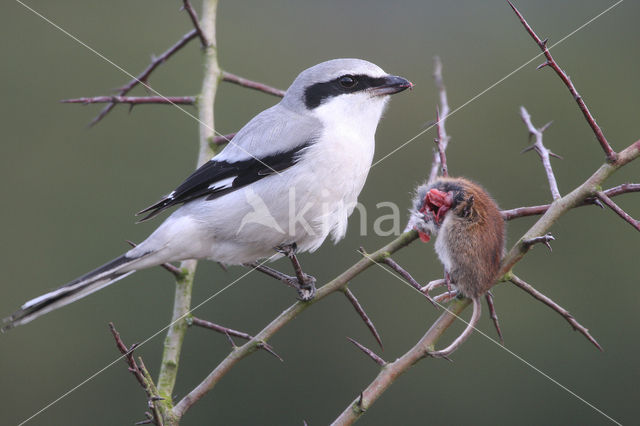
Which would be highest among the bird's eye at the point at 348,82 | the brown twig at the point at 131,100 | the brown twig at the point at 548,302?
the brown twig at the point at 131,100

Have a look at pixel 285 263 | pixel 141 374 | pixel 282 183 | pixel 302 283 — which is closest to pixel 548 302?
pixel 302 283

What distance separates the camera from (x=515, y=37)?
9.49m

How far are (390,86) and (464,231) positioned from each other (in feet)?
2.80

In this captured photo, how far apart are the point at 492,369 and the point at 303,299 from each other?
418 centimetres

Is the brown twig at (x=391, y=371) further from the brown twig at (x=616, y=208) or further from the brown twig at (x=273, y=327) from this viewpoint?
the brown twig at (x=616, y=208)

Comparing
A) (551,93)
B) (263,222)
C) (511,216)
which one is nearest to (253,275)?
(263,222)

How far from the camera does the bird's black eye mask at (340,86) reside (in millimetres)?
2828

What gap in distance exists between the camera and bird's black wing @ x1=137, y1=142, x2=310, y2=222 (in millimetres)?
2719

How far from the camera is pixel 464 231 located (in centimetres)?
217

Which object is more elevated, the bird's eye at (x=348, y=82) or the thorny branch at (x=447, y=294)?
the bird's eye at (x=348, y=82)

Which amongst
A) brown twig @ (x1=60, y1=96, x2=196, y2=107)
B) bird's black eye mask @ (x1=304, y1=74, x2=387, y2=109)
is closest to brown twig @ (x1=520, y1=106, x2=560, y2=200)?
bird's black eye mask @ (x1=304, y1=74, x2=387, y2=109)

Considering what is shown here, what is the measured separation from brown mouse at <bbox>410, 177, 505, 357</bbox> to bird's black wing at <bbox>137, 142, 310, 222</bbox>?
1.90ft

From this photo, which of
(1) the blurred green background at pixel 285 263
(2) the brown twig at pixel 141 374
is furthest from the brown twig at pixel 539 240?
(1) the blurred green background at pixel 285 263

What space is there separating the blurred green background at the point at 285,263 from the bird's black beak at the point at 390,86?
2318mm
